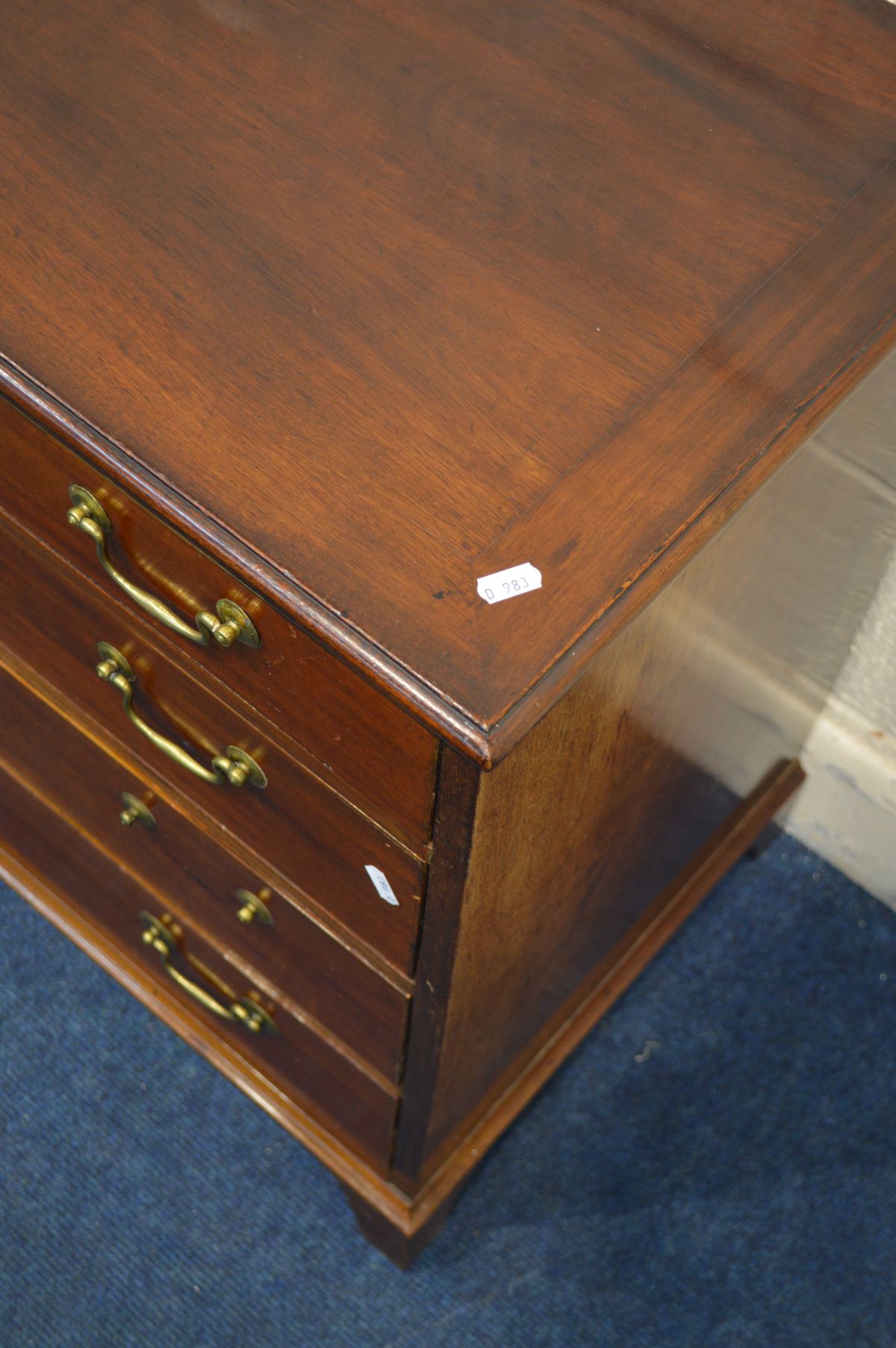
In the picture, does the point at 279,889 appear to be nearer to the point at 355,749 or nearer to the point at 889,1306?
the point at 355,749

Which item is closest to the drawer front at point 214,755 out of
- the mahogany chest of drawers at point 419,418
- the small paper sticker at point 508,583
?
the mahogany chest of drawers at point 419,418

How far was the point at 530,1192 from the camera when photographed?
1193mm

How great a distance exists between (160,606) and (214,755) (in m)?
0.14

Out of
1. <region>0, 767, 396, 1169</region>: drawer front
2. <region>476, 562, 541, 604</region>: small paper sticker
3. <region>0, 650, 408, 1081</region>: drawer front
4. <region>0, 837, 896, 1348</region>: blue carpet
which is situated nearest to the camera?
<region>476, 562, 541, 604</region>: small paper sticker

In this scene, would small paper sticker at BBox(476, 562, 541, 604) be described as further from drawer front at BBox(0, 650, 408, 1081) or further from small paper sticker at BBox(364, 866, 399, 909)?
drawer front at BBox(0, 650, 408, 1081)

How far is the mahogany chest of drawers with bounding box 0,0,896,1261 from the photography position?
23.8 inches

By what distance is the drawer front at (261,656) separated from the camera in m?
0.63

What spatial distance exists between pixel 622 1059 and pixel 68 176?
928 millimetres

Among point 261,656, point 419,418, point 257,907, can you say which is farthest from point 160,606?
point 257,907

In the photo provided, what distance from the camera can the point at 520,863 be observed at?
0.76 meters

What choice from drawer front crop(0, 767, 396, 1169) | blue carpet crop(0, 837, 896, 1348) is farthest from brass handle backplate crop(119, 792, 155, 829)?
blue carpet crop(0, 837, 896, 1348)

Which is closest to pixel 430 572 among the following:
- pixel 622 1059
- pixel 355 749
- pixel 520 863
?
pixel 355 749

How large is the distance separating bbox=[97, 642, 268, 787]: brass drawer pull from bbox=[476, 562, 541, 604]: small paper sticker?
0.77ft

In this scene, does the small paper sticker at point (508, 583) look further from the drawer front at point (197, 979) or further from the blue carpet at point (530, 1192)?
the blue carpet at point (530, 1192)
